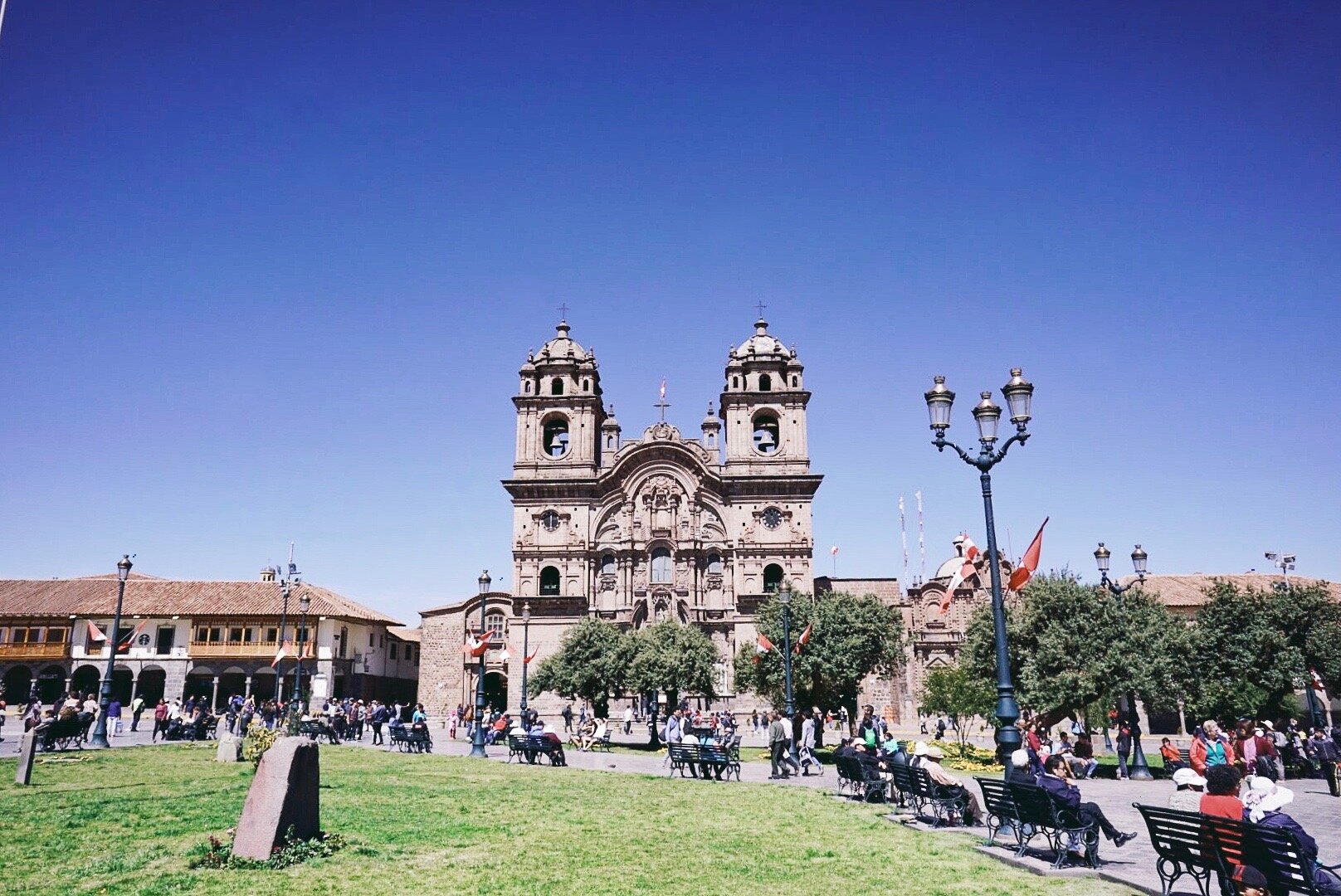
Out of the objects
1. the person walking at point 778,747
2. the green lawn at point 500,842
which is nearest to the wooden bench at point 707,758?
the person walking at point 778,747

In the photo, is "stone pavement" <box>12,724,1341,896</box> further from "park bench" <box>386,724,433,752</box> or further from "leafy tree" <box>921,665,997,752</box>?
"leafy tree" <box>921,665,997,752</box>

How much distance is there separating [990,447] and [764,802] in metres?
7.39

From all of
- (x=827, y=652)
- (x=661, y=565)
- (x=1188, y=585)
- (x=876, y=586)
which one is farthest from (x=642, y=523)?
(x=1188, y=585)

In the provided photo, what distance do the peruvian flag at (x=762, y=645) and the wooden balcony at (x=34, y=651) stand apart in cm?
4147

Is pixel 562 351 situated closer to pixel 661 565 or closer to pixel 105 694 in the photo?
pixel 661 565

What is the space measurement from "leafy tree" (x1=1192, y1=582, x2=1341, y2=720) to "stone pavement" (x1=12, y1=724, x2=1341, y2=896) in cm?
1001

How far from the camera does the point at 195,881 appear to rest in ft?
28.0

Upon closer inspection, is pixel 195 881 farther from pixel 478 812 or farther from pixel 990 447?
pixel 990 447

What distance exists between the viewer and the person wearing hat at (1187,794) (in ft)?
31.2

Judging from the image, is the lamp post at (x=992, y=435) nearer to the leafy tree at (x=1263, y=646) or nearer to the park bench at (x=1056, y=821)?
the park bench at (x=1056, y=821)

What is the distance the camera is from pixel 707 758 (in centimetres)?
2075

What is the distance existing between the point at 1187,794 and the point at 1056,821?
4.57 ft

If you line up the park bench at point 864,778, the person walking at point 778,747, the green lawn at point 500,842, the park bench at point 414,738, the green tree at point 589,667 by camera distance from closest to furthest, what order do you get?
1. the green lawn at point 500,842
2. the park bench at point 864,778
3. the person walking at point 778,747
4. the park bench at point 414,738
5. the green tree at point 589,667

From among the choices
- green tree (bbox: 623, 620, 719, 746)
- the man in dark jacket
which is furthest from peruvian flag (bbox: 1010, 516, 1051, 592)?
green tree (bbox: 623, 620, 719, 746)
